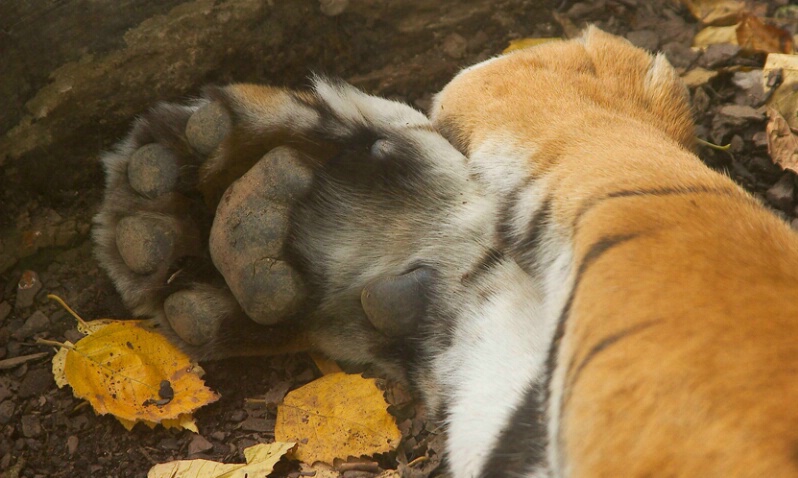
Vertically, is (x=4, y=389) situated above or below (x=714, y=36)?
below

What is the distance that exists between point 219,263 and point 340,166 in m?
0.31

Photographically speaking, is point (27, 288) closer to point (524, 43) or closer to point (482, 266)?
point (482, 266)

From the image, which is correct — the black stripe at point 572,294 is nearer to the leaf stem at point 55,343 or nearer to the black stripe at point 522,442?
the black stripe at point 522,442

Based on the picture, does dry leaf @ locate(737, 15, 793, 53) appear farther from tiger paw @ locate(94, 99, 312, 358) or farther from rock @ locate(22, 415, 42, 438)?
rock @ locate(22, 415, 42, 438)

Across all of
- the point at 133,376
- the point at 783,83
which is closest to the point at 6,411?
the point at 133,376

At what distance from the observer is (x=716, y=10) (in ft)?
7.66

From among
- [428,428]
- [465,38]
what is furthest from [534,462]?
[465,38]

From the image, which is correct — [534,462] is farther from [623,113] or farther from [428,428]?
[623,113]

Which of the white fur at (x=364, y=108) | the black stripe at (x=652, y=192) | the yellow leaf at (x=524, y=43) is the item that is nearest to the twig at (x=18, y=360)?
the white fur at (x=364, y=108)

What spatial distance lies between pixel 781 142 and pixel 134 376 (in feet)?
5.18

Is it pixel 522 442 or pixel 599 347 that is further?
pixel 522 442

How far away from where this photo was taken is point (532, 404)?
4.26ft

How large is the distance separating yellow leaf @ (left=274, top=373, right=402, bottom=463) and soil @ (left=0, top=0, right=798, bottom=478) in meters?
0.04

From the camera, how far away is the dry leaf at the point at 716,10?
230cm
